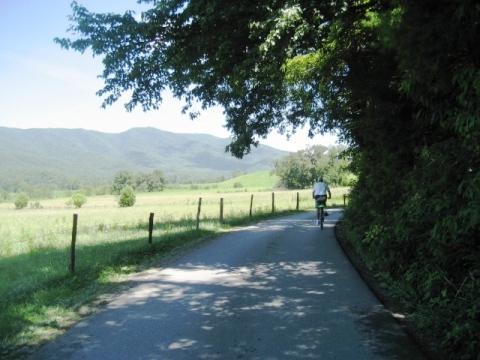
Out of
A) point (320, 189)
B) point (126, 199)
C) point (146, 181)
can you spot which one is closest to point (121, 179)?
point (146, 181)

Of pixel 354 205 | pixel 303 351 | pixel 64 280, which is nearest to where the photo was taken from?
pixel 303 351

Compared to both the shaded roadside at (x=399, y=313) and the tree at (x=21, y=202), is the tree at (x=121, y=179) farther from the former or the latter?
the shaded roadside at (x=399, y=313)

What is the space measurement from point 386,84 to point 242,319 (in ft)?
15.2

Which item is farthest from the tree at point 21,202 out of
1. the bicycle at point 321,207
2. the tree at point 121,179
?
the bicycle at point 321,207

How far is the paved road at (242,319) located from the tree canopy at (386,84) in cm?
76

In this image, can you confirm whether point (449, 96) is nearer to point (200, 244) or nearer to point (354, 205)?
point (354, 205)

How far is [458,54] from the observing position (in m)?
3.91

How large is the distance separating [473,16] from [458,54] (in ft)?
1.51

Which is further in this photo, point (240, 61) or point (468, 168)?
point (240, 61)

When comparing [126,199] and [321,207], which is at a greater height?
[321,207]

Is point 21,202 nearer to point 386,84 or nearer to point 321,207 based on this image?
point 321,207

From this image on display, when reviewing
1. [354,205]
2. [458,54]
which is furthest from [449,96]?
[354,205]

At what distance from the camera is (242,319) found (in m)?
5.48

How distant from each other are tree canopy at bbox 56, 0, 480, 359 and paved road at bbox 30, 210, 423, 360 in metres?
0.76
